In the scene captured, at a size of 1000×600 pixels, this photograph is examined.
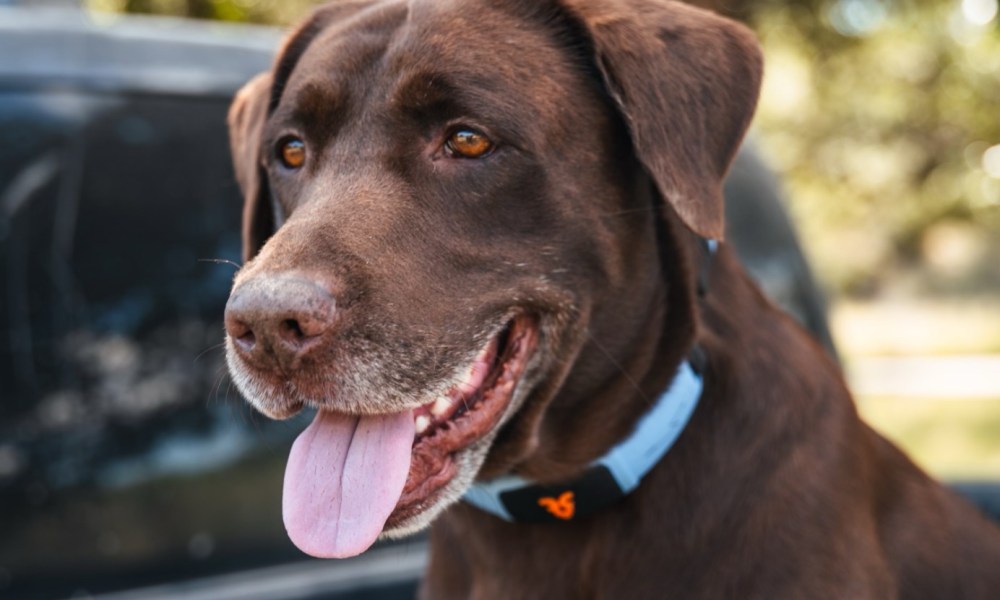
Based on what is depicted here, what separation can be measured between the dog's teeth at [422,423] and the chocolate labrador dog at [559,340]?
2cm

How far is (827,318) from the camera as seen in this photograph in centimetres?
404

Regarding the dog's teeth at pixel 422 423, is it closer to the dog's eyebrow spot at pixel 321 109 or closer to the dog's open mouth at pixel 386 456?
the dog's open mouth at pixel 386 456

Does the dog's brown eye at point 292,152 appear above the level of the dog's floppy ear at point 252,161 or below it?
above

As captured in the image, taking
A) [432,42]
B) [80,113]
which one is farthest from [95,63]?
[432,42]

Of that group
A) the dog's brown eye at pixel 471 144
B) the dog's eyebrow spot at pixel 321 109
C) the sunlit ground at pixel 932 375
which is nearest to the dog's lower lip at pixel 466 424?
the dog's brown eye at pixel 471 144

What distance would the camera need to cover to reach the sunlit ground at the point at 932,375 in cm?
1125

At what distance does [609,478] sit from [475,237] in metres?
0.56

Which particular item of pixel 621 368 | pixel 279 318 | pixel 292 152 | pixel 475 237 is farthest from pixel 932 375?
pixel 279 318

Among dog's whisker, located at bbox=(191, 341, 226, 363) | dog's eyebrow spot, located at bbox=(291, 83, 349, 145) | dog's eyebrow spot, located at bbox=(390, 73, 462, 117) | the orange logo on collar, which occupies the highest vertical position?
dog's eyebrow spot, located at bbox=(390, 73, 462, 117)

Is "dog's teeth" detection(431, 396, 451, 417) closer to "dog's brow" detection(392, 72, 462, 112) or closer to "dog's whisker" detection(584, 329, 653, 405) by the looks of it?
"dog's whisker" detection(584, 329, 653, 405)

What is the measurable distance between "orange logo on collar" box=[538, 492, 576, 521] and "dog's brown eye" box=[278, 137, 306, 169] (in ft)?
2.95

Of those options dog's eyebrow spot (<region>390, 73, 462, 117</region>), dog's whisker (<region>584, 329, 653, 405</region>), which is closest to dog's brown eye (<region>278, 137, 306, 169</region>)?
dog's eyebrow spot (<region>390, 73, 462, 117</region>)

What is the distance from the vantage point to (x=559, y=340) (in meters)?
2.49

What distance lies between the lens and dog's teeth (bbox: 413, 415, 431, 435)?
94.6 inches
